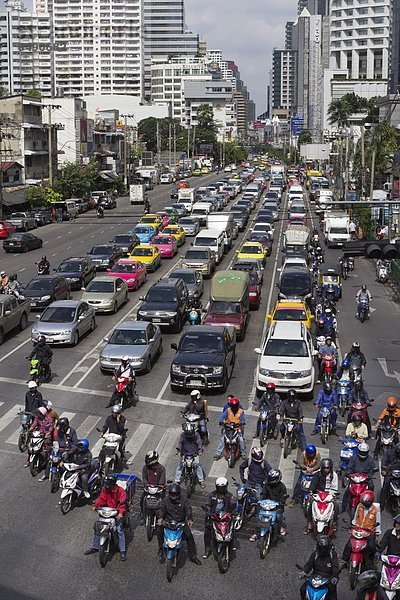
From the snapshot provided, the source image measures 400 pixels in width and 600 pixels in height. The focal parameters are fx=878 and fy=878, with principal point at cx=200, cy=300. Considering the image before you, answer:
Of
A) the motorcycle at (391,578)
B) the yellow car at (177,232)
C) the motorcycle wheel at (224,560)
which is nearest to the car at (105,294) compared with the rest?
the yellow car at (177,232)

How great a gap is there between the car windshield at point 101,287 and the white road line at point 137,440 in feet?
47.1

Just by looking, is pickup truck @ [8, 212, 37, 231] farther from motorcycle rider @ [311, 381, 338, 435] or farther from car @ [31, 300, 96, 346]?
motorcycle rider @ [311, 381, 338, 435]

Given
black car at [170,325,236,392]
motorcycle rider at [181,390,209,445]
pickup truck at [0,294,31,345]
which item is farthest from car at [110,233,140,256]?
motorcycle rider at [181,390,209,445]

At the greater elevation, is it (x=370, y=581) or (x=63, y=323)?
(x=63, y=323)

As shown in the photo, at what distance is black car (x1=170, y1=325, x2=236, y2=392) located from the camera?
22453 mm

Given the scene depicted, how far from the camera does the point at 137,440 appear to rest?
1919 cm

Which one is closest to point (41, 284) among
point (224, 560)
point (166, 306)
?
point (166, 306)

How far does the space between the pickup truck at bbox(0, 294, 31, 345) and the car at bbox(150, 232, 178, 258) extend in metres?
19.0

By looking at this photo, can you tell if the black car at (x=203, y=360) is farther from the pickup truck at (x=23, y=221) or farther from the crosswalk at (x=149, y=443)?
the pickup truck at (x=23, y=221)

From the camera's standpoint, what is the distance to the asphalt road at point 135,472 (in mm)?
12414

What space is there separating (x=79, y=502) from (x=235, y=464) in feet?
11.5

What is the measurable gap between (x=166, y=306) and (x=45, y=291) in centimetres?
622

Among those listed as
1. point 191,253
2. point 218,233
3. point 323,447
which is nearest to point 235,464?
point 323,447

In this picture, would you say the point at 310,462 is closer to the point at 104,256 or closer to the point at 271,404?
the point at 271,404
